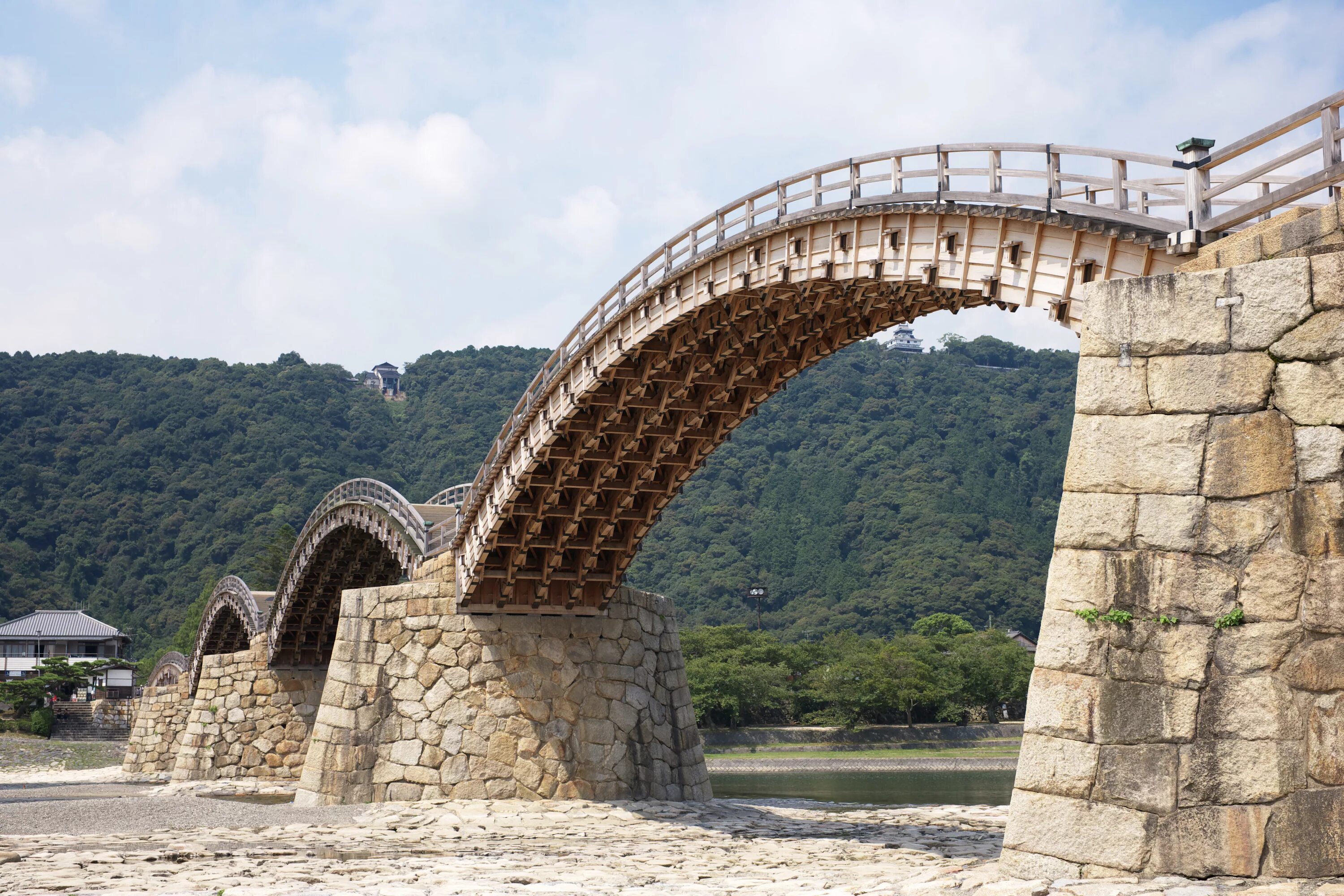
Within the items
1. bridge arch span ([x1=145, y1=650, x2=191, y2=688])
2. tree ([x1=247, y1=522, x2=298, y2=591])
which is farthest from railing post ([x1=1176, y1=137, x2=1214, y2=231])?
tree ([x1=247, y1=522, x2=298, y2=591])

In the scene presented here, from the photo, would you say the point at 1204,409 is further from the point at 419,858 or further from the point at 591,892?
the point at 419,858

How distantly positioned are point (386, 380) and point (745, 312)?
109566mm

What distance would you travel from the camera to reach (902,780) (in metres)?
35.3

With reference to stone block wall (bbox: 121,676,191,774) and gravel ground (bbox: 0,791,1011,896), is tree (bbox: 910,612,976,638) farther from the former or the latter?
gravel ground (bbox: 0,791,1011,896)

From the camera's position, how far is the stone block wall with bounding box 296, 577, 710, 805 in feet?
63.5

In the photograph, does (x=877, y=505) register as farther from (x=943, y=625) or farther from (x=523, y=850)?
(x=523, y=850)

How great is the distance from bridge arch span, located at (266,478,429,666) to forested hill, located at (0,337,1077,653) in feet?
116

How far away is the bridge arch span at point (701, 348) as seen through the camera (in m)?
10.9

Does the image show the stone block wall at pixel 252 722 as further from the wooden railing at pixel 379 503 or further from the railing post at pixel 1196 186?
the railing post at pixel 1196 186

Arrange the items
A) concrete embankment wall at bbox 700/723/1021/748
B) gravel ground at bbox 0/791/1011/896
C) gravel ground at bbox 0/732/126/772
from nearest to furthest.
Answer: gravel ground at bbox 0/791/1011/896 < gravel ground at bbox 0/732/126/772 < concrete embankment wall at bbox 700/723/1021/748

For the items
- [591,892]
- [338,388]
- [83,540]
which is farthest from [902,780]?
[338,388]

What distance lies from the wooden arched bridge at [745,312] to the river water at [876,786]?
9.27m

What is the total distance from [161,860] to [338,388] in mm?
94494

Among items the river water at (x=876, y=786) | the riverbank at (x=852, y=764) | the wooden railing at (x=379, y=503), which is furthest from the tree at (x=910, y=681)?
the wooden railing at (x=379, y=503)
